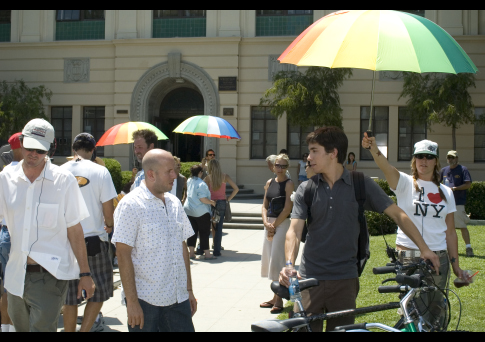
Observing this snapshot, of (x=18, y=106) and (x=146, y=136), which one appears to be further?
(x=18, y=106)

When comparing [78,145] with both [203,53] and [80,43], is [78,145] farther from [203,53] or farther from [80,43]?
[80,43]

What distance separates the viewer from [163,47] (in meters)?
22.6

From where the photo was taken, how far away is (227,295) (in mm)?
8023

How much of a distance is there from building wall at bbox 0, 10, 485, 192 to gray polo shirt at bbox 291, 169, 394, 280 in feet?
58.4

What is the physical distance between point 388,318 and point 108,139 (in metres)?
6.32

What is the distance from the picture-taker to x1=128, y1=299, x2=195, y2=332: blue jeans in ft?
12.8

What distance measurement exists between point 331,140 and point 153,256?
1540 mm

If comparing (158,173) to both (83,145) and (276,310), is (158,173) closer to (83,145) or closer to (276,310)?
(83,145)

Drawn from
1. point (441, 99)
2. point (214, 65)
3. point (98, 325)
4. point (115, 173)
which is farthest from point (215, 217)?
point (214, 65)

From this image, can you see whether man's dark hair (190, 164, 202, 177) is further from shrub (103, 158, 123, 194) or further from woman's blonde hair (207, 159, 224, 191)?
shrub (103, 158, 123, 194)

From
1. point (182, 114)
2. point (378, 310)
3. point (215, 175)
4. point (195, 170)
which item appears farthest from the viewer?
point (182, 114)

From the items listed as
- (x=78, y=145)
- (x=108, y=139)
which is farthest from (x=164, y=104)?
(x=78, y=145)

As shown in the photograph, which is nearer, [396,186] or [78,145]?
[396,186]
